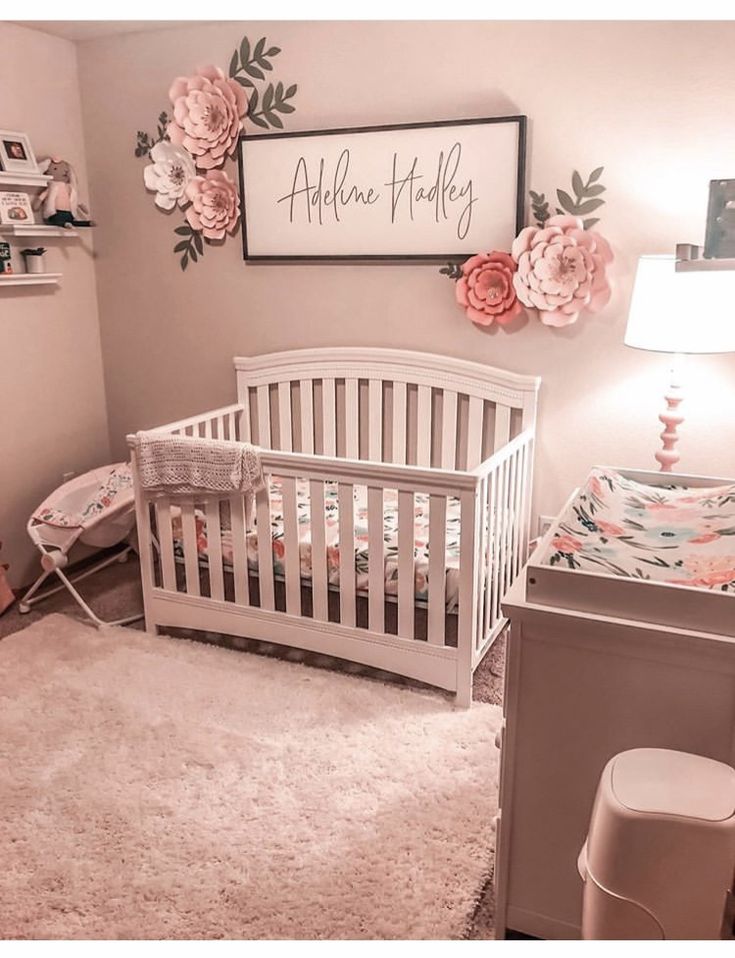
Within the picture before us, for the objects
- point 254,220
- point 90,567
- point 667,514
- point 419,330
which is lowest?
point 90,567

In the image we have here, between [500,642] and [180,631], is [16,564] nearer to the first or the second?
[180,631]

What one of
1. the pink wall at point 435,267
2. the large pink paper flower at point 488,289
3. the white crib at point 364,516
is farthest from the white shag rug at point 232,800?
the large pink paper flower at point 488,289

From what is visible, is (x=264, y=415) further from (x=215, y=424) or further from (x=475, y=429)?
(x=475, y=429)

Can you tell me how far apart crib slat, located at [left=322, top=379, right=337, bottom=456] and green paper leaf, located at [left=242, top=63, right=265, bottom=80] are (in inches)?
46.0

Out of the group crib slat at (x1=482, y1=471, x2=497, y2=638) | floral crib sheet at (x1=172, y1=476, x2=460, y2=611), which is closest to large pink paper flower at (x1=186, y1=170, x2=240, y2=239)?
floral crib sheet at (x1=172, y1=476, x2=460, y2=611)

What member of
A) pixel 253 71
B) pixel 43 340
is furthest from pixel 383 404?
pixel 43 340

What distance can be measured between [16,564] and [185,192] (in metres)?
1.69

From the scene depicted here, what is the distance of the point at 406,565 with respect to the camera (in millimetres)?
2494

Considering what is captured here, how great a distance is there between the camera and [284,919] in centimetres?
169

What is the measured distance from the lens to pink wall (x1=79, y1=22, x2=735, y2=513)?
2.61 m

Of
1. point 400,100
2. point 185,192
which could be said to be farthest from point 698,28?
point 185,192

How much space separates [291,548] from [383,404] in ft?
2.68

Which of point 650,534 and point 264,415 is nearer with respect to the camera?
point 650,534

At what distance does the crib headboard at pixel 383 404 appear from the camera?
3025 mm
